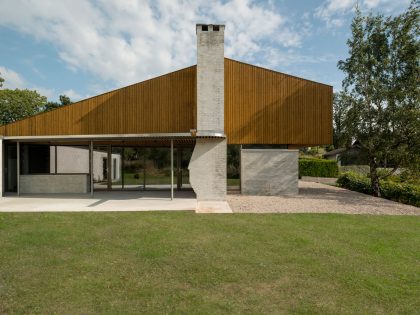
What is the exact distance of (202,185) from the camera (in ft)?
44.0

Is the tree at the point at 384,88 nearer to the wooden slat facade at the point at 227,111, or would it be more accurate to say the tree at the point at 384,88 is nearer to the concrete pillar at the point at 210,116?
the wooden slat facade at the point at 227,111

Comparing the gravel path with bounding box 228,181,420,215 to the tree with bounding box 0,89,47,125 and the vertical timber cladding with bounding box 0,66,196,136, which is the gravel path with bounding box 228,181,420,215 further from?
the tree with bounding box 0,89,47,125

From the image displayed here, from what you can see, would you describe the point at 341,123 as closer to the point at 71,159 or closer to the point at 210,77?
the point at 210,77

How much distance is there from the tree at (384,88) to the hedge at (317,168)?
12.7 meters

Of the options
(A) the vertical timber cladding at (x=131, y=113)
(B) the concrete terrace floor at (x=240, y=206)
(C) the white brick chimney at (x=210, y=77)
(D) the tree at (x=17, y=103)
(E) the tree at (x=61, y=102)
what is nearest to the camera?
(B) the concrete terrace floor at (x=240, y=206)

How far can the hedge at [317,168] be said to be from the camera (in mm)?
28469

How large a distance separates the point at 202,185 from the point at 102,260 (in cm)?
822

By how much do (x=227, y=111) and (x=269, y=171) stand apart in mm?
3795

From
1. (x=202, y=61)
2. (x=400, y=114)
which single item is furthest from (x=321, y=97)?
(x=202, y=61)

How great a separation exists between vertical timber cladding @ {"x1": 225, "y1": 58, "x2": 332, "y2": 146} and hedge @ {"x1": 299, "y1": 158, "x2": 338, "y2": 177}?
45.0 feet

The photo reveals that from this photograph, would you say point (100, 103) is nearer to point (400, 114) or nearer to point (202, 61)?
point (202, 61)

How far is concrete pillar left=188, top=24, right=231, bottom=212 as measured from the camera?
44.0ft

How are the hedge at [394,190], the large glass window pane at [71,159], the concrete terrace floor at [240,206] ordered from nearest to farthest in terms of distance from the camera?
1. the concrete terrace floor at [240,206]
2. the hedge at [394,190]
3. the large glass window pane at [71,159]

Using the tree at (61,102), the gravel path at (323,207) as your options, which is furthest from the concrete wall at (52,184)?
the tree at (61,102)
